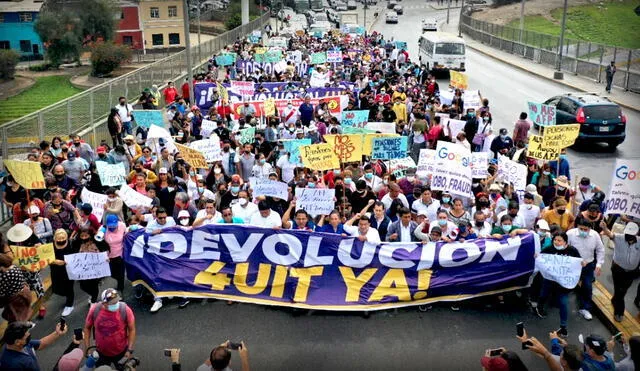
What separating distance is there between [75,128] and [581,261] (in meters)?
14.1

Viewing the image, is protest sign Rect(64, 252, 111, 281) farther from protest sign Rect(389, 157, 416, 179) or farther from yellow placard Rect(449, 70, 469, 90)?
yellow placard Rect(449, 70, 469, 90)

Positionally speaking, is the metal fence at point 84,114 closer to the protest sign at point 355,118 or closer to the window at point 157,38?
the protest sign at point 355,118

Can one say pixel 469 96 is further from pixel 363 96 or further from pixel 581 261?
pixel 581 261

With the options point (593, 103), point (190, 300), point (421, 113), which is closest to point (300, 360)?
point (190, 300)

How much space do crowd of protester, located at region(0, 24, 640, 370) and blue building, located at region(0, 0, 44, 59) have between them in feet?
204

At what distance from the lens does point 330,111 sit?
19.2 metres

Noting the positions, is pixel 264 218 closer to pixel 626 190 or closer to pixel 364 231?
pixel 364 231

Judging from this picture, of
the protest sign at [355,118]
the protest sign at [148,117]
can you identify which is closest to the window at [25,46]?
the protest sign at [148,117]

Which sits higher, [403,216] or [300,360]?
[403,216]

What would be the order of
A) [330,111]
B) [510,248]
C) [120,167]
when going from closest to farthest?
[510,248] → [120,167] → [330,111]

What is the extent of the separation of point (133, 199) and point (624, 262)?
7514 millimetres

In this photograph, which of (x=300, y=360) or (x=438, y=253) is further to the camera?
(x=438, y=253)

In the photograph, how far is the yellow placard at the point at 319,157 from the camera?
11.4m

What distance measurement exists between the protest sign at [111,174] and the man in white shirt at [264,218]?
138 inches
